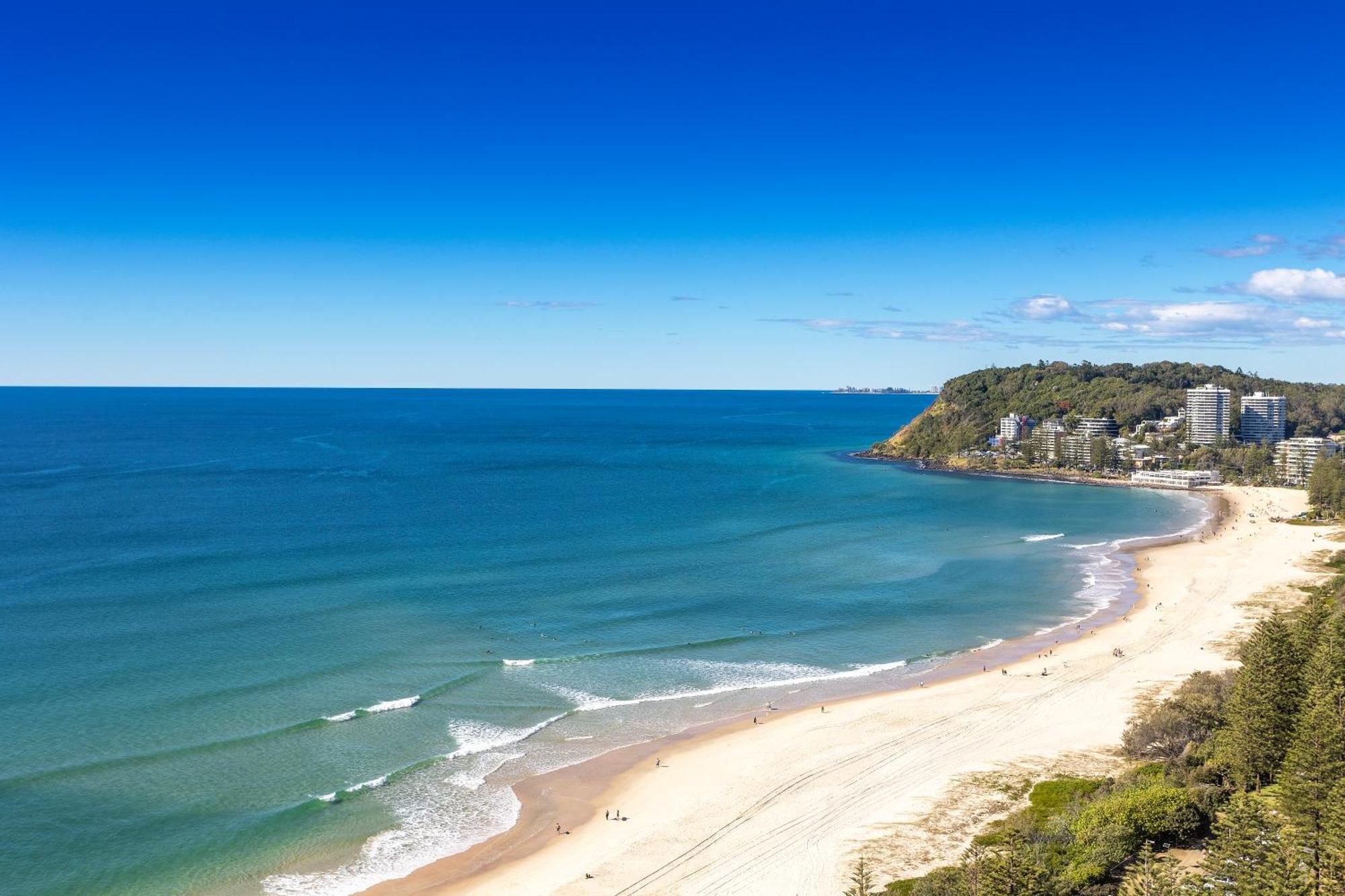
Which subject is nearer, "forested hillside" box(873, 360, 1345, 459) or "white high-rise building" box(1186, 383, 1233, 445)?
"white high-rise building" box(1186, 383, 1233, 445)

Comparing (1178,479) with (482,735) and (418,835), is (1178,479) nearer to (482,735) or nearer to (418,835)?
(482,735)

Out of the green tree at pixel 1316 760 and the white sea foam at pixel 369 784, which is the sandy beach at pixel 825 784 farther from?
the green tree at pixel 1316 760

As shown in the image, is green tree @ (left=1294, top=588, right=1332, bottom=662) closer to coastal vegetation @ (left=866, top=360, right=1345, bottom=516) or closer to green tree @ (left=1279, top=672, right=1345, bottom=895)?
green tree @ (left=1279, top=672, right=1345, bottom=895)

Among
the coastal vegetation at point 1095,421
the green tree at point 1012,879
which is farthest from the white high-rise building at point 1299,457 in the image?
the green tree at point 1012,879

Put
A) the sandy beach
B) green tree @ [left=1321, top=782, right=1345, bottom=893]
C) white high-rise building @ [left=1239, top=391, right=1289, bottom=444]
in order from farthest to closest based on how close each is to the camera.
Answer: white high-rise building @ [left=1239, top=391, right=1289, bottom=444] → the sandy beach → green tree @ [left=1321, top=782, right=1345, bottom=893]

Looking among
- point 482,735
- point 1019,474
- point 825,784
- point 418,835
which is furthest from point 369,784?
point 1019,474

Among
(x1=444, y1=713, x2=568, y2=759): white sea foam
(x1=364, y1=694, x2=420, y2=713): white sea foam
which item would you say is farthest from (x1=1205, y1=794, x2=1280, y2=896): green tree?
(x1=364, y1=694, x2=420, y2=713): white sea foam
